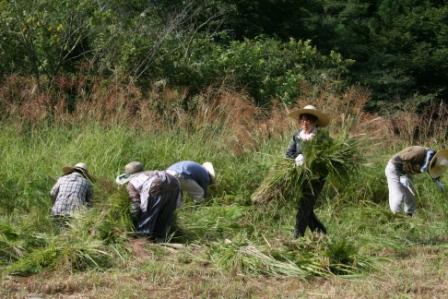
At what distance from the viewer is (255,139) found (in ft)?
36.5

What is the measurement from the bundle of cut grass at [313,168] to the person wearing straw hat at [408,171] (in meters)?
1.65

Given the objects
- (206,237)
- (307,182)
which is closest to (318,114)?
(307,182)

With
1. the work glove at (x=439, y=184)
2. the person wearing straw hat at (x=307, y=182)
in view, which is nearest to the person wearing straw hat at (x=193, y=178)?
the person wearing straw hat at (x=307, y=182)

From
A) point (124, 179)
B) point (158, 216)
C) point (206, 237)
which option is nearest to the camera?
point (158, 216)

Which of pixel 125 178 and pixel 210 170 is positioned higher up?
pixel 210 170

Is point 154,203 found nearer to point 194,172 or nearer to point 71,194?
point 71,194

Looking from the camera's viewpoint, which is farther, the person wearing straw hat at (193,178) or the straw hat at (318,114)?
the person wearing straw hat at (193,178)

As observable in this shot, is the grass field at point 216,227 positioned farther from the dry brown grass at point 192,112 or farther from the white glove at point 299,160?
the white glove at point 299,160

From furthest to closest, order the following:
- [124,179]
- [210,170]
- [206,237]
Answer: [210,170] → [124,179] → [206,237]

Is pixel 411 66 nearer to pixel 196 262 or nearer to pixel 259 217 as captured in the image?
pixel 259 217

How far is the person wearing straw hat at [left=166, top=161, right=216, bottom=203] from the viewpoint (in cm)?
950

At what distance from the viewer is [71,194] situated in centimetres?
834

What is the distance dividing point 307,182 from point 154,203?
5.42 feet

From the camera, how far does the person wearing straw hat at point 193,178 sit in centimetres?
950
